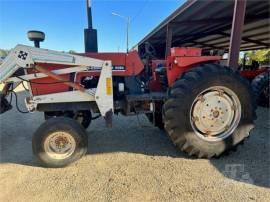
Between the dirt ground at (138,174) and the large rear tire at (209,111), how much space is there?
0.24 m

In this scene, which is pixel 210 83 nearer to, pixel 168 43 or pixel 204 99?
pixel 204 99

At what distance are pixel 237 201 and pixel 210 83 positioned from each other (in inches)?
58.4

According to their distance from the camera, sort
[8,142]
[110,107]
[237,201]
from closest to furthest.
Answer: [237,201] → [110,107] → [8,142]

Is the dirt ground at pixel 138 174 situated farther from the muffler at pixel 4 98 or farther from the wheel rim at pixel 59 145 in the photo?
the muffler at pixel 4 98

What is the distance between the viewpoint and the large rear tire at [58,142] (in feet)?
10.4

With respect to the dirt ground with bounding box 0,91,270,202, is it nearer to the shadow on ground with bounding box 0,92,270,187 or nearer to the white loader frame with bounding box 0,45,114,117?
the shadow on ground with bounding box 0,92,270,187

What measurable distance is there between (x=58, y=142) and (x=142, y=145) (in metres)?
1.35

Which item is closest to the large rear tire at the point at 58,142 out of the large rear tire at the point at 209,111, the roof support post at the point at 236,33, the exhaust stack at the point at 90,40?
the large rear tire at the point at 209,111

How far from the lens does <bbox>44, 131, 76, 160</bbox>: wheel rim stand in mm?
3227

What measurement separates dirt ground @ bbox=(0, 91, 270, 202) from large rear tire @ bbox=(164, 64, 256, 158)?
0.80ft

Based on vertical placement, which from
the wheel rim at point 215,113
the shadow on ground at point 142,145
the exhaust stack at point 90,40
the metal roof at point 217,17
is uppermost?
the metal roof at point 217,17

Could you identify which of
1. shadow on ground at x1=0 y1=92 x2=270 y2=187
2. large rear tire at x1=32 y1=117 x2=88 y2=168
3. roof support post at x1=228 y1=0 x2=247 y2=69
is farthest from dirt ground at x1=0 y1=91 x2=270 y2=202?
roof support post at x1=228 y1=0 x2=247 y2=69

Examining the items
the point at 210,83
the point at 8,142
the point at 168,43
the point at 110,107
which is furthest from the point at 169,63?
the point at 168,43

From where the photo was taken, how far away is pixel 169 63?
3.69 m
